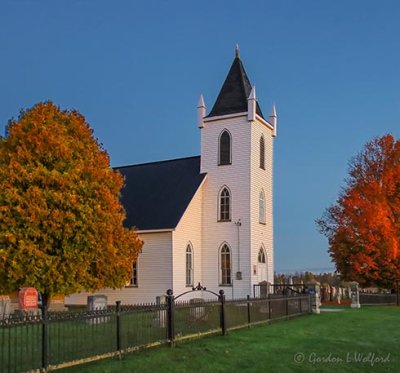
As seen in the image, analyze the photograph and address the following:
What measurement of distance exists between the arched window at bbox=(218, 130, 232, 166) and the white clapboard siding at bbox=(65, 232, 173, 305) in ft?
17.9

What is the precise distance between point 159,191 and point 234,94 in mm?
7124

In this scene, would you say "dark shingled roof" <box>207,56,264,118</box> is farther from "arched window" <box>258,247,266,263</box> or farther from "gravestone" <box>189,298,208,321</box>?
"gravestone" <box>189,298,208,321</box>

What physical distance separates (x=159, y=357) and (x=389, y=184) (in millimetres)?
24162

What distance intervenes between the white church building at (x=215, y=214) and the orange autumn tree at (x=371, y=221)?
4.13 metres

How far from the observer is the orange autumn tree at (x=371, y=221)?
31.7 metres

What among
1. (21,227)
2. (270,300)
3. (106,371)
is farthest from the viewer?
(21,227)

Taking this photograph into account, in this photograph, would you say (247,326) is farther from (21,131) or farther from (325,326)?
(21,131)

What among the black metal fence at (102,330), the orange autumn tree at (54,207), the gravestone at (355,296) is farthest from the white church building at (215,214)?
the black metal fence at (102,330)

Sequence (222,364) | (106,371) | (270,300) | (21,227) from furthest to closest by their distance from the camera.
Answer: (21,227)
(270,300)
(222,364)
(106,371)

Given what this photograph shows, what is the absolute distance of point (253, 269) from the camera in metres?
31.4

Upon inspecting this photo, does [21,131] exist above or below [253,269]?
above

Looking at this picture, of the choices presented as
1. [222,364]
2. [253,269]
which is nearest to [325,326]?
[222,364]

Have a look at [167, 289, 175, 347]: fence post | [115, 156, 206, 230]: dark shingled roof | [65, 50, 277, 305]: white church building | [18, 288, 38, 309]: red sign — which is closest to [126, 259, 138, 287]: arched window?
[65, 50, 277, 305]: white church building

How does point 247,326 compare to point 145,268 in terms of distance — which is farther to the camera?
point 145,268
